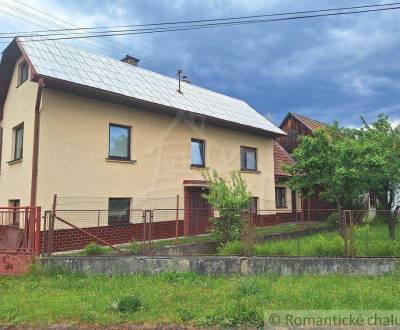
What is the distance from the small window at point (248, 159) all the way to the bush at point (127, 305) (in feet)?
40.0

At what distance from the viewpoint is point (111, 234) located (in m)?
12.3

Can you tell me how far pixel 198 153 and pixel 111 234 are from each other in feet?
18.6

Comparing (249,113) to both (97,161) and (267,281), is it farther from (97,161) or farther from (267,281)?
(267,281)

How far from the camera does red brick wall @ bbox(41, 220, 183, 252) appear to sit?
11091 mm

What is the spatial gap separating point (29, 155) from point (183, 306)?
780cm

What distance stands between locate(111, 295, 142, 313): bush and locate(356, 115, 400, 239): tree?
8.96 m

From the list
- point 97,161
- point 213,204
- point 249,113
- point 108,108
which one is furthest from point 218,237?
point 249,113

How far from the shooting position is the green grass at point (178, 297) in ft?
19.7

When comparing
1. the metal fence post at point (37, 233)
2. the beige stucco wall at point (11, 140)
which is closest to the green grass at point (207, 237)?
the metal fence post at point (37, 233)

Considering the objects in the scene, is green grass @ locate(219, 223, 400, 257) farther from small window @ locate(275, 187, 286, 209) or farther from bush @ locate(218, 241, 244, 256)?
small window @ locate(275, 187, 286, 209)

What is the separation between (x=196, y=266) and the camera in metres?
8.84

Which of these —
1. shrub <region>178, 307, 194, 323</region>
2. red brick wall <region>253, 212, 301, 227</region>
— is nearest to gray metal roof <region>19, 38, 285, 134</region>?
red brick wall <region>253, 212, 301, 227</region>

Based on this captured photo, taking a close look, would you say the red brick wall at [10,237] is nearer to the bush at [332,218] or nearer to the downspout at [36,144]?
the downspout at [36,144]

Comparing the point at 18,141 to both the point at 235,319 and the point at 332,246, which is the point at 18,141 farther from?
the point at 332,246
